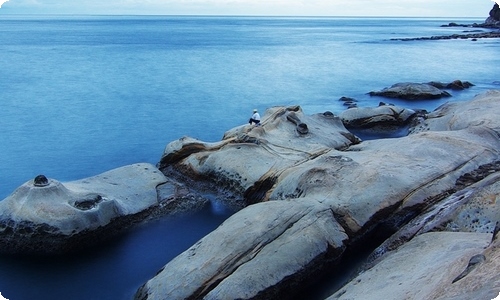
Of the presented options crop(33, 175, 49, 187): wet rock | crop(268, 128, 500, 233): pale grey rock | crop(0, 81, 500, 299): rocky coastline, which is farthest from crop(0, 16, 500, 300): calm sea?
crop(268, 128, 500, 233): pale grey rock

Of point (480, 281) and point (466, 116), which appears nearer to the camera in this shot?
point (480, 281)

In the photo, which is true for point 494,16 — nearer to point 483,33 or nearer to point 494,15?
point 494,15

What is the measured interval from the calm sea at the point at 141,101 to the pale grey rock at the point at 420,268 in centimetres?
447

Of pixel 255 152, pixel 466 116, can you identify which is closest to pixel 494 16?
pixel 466 116

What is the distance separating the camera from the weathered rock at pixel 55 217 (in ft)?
35.3

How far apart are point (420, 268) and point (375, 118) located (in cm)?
1303

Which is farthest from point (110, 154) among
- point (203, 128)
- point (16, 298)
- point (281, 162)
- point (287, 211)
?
point (287, 211)

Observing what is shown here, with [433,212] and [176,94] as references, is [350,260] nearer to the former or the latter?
[433,212]

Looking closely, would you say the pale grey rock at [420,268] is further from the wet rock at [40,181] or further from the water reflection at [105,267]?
the wet rock at [40,181]

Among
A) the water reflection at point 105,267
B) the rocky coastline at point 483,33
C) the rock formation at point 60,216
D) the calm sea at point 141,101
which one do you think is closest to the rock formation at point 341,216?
the water reflection at point 105,267

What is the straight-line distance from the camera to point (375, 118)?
65.9 feet

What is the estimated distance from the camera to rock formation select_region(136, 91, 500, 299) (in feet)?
26.1

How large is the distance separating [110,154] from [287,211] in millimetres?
11450

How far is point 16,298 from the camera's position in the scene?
10.0 meters
